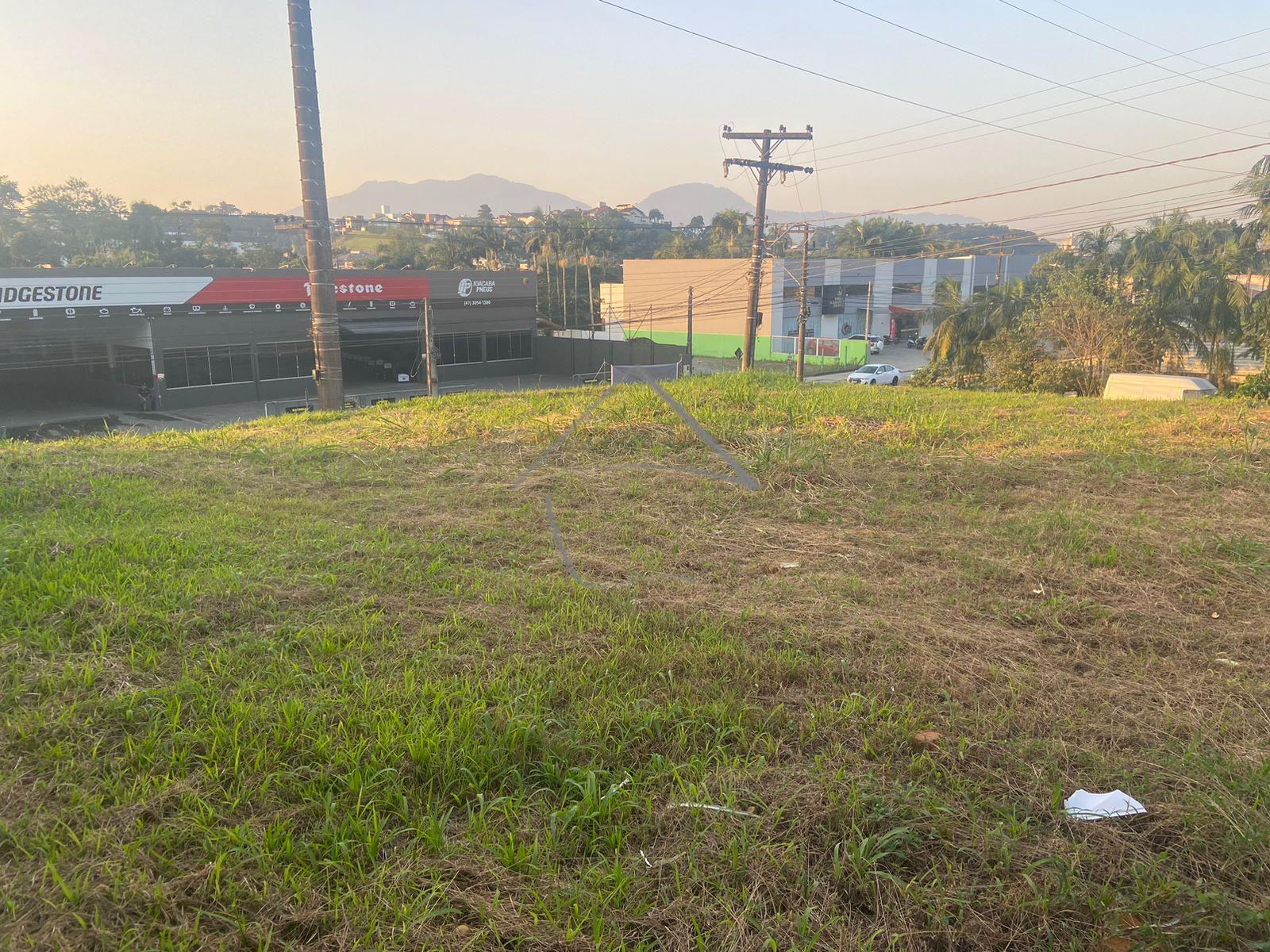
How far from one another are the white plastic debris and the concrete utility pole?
46.1 ft

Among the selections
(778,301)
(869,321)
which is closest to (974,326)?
(778,301)

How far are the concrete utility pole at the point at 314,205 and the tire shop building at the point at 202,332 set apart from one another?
10335 mm

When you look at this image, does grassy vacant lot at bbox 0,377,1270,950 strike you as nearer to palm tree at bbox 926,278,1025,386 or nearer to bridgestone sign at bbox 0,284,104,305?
bridgestone sign at bbox 0,284,104,305

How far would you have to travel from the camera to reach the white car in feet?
104

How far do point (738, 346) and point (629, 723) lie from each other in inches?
1698

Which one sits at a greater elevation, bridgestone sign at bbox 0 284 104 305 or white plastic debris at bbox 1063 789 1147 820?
bridgestone sign at bbox 0 284 104 305

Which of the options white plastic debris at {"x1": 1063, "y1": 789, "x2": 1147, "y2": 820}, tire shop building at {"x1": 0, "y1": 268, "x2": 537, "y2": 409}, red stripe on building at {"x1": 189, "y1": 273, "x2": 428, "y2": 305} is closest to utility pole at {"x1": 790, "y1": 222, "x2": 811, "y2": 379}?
tire shop building at {"x1": 0, "y1": 268, "x2": 537, "y2": 409}

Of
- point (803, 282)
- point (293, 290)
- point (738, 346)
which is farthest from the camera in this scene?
point (738, 346)

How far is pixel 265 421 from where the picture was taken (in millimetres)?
12945

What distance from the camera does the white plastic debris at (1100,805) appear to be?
9.02 feet

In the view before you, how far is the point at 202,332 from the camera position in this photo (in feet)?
88.4

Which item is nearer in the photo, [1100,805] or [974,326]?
[1100,805]

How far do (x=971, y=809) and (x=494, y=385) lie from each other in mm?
32260

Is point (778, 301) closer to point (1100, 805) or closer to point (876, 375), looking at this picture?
point (876, 375)
